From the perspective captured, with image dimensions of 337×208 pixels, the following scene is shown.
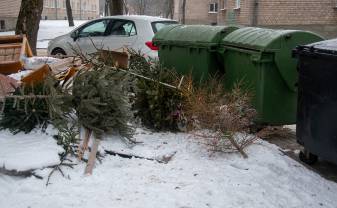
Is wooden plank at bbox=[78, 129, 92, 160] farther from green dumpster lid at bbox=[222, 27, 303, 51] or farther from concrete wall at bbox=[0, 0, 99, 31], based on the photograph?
concrete wall at bbox=[0, 0, 99, 31]

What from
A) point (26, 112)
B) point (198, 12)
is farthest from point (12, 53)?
point (198, 12)

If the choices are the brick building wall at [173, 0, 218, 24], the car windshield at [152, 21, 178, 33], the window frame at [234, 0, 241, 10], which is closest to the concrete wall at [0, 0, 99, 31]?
the brick building wall at [173, 0, 218, 24]

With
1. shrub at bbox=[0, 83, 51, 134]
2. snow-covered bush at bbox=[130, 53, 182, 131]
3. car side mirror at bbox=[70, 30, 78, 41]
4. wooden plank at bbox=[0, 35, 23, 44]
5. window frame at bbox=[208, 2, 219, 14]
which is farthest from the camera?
window frame at bbox=[208, 2, 219, 14]

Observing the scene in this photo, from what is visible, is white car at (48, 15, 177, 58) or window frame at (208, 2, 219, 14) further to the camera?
window frame at (208, 2, 219, 14)

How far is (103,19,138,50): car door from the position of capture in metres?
11.2

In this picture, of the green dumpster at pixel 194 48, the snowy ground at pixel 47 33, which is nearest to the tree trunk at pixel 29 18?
the green dumpster at pixel 194 48

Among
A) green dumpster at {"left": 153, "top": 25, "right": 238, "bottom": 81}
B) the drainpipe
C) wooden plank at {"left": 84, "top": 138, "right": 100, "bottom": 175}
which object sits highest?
the drainpipe

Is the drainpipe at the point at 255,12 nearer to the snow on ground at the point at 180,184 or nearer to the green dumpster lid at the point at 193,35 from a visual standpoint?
the green dumpster lid at the point at 193,35

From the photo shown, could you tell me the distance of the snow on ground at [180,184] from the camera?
416cm

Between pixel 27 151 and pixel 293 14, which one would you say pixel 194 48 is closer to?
pixel 27 151

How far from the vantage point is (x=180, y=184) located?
4.53 metres

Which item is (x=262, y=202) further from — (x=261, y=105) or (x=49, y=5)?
(x=49, y=5)

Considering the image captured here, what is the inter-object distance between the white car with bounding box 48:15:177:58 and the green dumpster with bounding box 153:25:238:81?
1895 mm

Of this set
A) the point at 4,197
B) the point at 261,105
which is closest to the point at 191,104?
the point at 261,105
